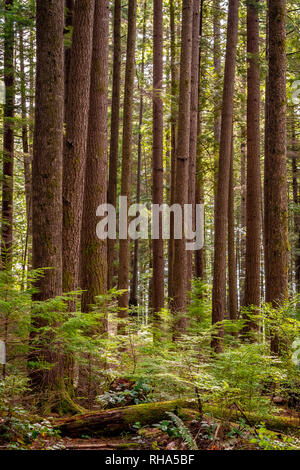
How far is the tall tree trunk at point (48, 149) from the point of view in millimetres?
5590

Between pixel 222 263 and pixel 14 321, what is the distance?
25.7 feet

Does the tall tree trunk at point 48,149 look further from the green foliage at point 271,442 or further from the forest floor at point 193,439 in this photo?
the green foliage at point 271,442

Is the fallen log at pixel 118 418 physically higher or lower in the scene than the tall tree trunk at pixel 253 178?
lower

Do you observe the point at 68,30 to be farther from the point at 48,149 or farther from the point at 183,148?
the point at 48,149

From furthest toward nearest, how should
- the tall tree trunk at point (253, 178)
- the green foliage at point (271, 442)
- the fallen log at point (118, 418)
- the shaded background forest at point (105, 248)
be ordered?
the tall tree trunk at point (253, 178) → the shaded background forest at point (105, 248) → the fallen log at point (118, 418) → the green foliage at point (271, 442)

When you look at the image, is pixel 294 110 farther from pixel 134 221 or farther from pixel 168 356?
pixel 168 356

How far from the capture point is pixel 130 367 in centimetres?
640

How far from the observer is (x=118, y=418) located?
4902 millimetres

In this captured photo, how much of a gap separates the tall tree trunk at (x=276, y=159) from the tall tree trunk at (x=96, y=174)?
3187 millimetres

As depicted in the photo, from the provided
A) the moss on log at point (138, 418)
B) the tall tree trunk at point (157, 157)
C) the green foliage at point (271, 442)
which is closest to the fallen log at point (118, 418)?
the moss on log at point (138, 418)

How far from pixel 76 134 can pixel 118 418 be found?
4441 millimetres

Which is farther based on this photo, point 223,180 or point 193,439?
point 223,180

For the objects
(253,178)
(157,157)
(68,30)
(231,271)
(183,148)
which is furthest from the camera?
(231,271)
